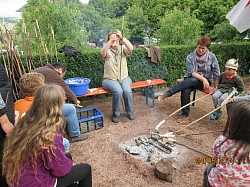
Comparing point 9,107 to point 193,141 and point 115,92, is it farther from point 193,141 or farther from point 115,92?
point 193,141

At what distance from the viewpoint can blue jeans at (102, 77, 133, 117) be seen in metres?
4.08

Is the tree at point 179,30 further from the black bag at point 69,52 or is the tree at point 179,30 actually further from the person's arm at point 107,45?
the black bag at point 69,52

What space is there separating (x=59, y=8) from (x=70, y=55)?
177cm

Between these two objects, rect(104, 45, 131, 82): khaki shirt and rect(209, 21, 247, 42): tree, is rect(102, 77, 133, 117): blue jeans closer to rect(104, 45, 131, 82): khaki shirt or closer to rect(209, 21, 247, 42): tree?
rect(104, 45, 131, 82): khaki shirt

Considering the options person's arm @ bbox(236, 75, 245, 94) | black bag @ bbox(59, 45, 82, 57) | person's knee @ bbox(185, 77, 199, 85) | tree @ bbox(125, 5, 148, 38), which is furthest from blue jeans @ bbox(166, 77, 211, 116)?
tree @ bbox(125, 5, 148, 38)

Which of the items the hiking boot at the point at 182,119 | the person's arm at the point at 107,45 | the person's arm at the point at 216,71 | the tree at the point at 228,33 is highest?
the tree at the point at 228,33

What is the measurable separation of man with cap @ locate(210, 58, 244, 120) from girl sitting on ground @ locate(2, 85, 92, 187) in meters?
3.07

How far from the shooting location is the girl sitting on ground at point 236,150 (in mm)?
1504

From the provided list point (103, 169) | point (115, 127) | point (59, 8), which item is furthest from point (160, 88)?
point (103, 169)

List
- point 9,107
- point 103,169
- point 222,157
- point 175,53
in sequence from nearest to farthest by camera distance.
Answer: point 222,157
point 9,107
point 103,169
point 175,53

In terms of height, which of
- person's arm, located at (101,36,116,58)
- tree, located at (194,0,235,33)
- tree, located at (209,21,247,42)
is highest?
tree, located at (194,0,235,33)

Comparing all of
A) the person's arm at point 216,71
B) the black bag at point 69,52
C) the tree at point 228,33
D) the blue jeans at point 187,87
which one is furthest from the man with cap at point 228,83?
the tree at point 228,33

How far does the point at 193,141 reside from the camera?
3.46 meters

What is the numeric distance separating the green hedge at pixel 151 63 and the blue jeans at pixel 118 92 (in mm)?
828
